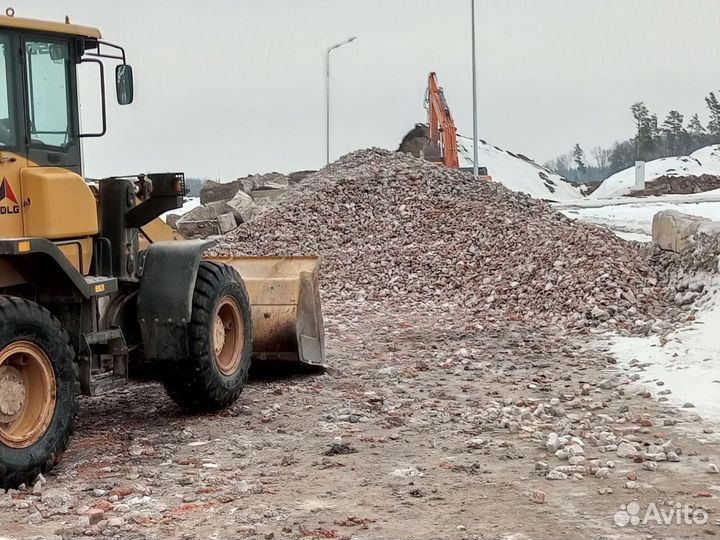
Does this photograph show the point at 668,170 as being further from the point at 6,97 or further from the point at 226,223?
the point at 6,97

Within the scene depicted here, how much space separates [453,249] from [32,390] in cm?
1056

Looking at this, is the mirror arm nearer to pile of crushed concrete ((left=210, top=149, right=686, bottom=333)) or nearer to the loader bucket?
the loader bucket

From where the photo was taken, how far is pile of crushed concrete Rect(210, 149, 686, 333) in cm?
1211

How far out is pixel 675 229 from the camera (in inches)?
500

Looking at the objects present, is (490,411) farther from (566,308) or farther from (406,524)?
(566,308)

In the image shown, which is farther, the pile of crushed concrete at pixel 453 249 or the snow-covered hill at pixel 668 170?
the snow-covered hill at pixel 668 170

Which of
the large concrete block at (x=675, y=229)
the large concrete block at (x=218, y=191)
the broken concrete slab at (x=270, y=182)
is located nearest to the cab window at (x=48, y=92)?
the large concrete block at (x=675, y=229)

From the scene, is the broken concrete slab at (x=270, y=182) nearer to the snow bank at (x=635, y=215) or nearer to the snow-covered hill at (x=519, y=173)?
the snow bank at (x=635, y=215)

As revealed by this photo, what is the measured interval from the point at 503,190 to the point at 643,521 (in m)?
13.9

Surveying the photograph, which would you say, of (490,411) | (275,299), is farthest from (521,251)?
(490,411)

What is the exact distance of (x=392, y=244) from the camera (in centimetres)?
1641

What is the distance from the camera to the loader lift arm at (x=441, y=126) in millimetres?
28828

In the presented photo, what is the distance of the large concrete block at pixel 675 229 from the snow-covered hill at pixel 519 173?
38419mm

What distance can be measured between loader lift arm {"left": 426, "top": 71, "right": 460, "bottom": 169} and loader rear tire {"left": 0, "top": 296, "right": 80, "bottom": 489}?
23.3 meters
